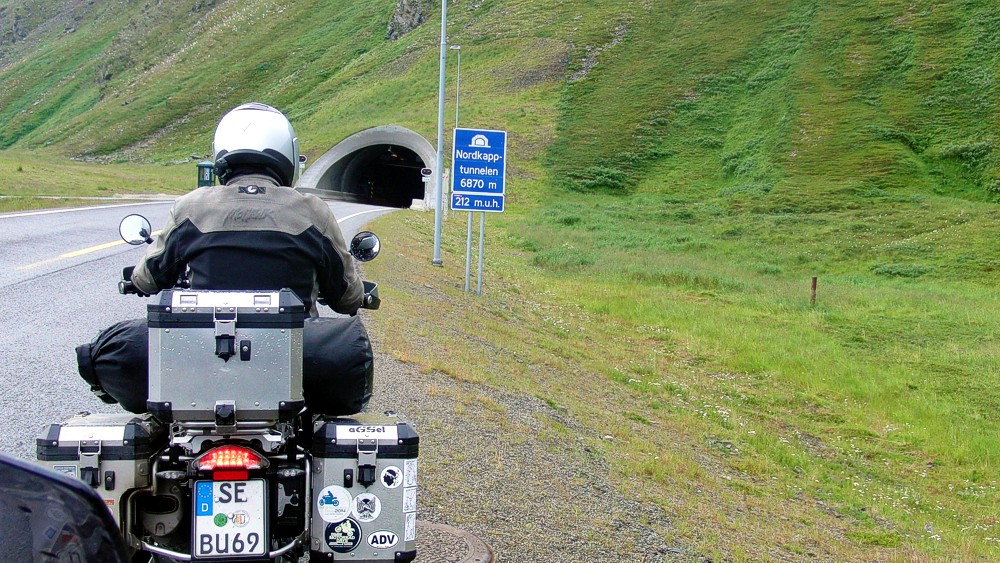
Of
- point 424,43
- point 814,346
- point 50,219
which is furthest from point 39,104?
point 814,346

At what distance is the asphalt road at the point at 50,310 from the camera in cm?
658

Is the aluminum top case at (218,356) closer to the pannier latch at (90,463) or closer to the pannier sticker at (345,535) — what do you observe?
the pannier latch at (90,463)

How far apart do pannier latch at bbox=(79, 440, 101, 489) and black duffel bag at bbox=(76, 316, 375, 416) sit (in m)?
0.30

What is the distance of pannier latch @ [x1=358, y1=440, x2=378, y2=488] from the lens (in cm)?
357

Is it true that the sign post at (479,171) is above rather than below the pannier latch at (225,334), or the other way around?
above

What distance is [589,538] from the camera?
20.4 ft

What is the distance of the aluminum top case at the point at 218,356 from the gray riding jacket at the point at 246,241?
1.29ft

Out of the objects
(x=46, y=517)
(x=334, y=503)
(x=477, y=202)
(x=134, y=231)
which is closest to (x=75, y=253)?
(x=477, y=202)

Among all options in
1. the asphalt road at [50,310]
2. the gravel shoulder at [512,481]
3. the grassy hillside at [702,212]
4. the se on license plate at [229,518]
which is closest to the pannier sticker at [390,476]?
the se on license plate at [229,518]

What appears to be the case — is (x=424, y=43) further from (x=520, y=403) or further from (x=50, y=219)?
(x=520, y=403)

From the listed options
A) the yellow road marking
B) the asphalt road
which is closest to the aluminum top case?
the asphalt road

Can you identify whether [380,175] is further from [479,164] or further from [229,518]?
[229,518]

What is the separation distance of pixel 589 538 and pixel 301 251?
3411 mm

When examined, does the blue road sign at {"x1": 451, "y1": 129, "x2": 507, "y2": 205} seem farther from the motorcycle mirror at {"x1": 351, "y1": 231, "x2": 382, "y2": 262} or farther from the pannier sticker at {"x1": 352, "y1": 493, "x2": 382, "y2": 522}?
the pannier sticker at {"x1": 352, "y1": 493, "x2": 382, "y2": 522}
